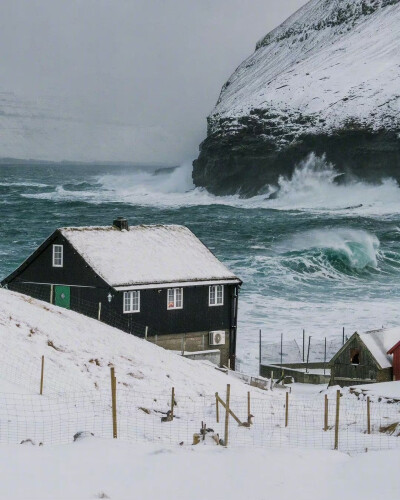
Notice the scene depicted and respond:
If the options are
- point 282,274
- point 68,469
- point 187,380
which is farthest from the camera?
point 282,274

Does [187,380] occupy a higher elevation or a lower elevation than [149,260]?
lower

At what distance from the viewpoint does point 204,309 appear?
1790 inches

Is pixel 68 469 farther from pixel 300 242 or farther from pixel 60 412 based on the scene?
pixel 300 242

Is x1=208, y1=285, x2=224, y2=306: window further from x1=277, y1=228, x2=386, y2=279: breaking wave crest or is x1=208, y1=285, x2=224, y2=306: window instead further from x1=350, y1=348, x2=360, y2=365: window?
x1=277, y1=228, x2=386, y2=279: breaking wave crest

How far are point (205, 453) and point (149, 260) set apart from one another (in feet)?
87.8

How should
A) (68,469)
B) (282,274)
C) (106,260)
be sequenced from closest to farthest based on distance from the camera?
(68,469) → (106,260) → (282,274)

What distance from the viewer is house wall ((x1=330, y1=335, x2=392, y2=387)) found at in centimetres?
4384

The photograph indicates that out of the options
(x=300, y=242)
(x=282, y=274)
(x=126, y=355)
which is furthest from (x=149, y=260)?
(x=300, y=242)

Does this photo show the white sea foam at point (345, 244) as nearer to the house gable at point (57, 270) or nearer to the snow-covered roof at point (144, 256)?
the snow-covered roof at point (144, 256)

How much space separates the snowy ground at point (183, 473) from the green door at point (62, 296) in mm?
26578

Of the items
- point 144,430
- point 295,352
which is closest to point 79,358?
point 144,430

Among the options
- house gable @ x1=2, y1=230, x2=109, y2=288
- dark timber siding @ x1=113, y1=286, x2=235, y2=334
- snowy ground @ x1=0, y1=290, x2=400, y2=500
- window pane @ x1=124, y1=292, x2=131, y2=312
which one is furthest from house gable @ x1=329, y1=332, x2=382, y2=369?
house gable @ x1=2, y1=230, x2=109, y2=288

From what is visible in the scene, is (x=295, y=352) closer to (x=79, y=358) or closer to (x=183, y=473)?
(x=79, y=358)

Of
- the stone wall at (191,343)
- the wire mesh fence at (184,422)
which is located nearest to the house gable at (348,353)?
the stone wall at (191,343)
